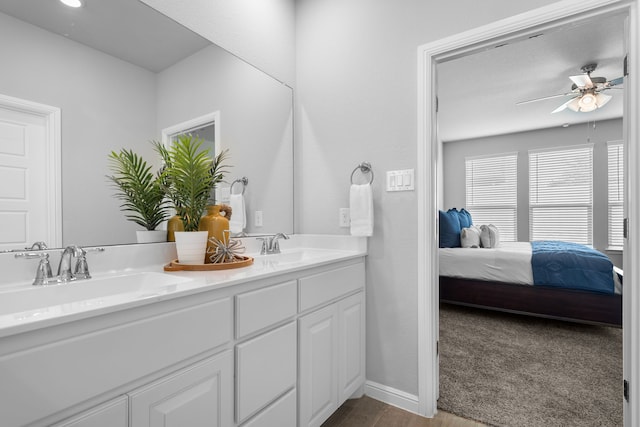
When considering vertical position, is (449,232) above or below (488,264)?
above

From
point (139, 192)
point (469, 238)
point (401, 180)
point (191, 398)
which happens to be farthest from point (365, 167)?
point (469, 238)

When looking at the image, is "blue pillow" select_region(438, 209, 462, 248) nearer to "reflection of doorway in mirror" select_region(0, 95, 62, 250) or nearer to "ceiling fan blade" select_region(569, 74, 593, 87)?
"ceiling fan blade" select_region(569, 74, 593, 87)

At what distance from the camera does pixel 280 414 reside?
1.24 m

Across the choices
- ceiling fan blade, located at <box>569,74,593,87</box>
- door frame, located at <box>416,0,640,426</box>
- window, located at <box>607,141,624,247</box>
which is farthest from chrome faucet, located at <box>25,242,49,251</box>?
window, located at <box>607,141,624,247</box>

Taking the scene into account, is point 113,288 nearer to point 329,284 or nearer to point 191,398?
point 191,398

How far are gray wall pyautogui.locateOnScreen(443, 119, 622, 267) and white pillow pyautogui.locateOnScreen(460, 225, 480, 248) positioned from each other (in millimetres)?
2265

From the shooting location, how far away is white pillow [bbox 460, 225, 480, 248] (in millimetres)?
3838

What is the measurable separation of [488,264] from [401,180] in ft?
7.36

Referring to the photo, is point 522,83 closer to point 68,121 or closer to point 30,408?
point 68,121

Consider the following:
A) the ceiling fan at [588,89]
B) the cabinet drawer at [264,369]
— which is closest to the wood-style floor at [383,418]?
the cabinet drawer at [264,369]

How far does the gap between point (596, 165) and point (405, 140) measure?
4.91 metres

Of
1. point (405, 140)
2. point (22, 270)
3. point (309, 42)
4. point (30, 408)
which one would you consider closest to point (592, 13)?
point (405, 140)

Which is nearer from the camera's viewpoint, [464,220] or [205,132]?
[205,132]

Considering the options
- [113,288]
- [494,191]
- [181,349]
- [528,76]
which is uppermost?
[528,76]
